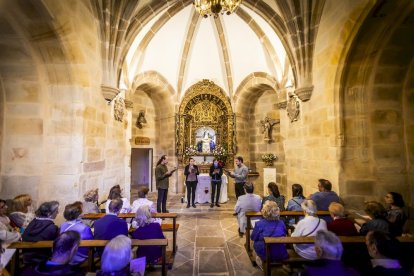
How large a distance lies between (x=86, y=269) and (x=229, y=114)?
7166 millimetres

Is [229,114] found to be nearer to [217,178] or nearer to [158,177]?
[217,178]

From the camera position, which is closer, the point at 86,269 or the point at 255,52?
the point at 86,269

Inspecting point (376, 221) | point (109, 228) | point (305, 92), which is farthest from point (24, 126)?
point (305, 92)

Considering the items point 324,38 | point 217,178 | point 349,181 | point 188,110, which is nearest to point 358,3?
point 324,38

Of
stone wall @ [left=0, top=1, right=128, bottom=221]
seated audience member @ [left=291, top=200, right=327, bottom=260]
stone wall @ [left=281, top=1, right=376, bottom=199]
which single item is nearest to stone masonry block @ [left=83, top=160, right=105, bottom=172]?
stone wall @ [left=0, top=1, right=128, bottom=221]

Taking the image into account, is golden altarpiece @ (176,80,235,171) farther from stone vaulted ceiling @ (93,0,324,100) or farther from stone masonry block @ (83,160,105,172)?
stone masonry block @ (83,160,105,172)

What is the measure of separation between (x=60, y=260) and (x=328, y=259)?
2.01 meters

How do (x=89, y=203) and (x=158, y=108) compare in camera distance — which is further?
(x=158, y=108)

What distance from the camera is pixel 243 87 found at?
8.84 meters

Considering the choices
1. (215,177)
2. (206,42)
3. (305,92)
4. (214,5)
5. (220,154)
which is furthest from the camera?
(220,154)

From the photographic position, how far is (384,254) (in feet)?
5.83

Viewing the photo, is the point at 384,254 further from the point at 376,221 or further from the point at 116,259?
the point at 116,259

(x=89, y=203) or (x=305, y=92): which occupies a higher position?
(x=305, y=92)

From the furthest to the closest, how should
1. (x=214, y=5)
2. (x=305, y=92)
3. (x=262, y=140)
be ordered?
(x=262, y=140) → (x=305, y=92) → (x=214, y=5)
